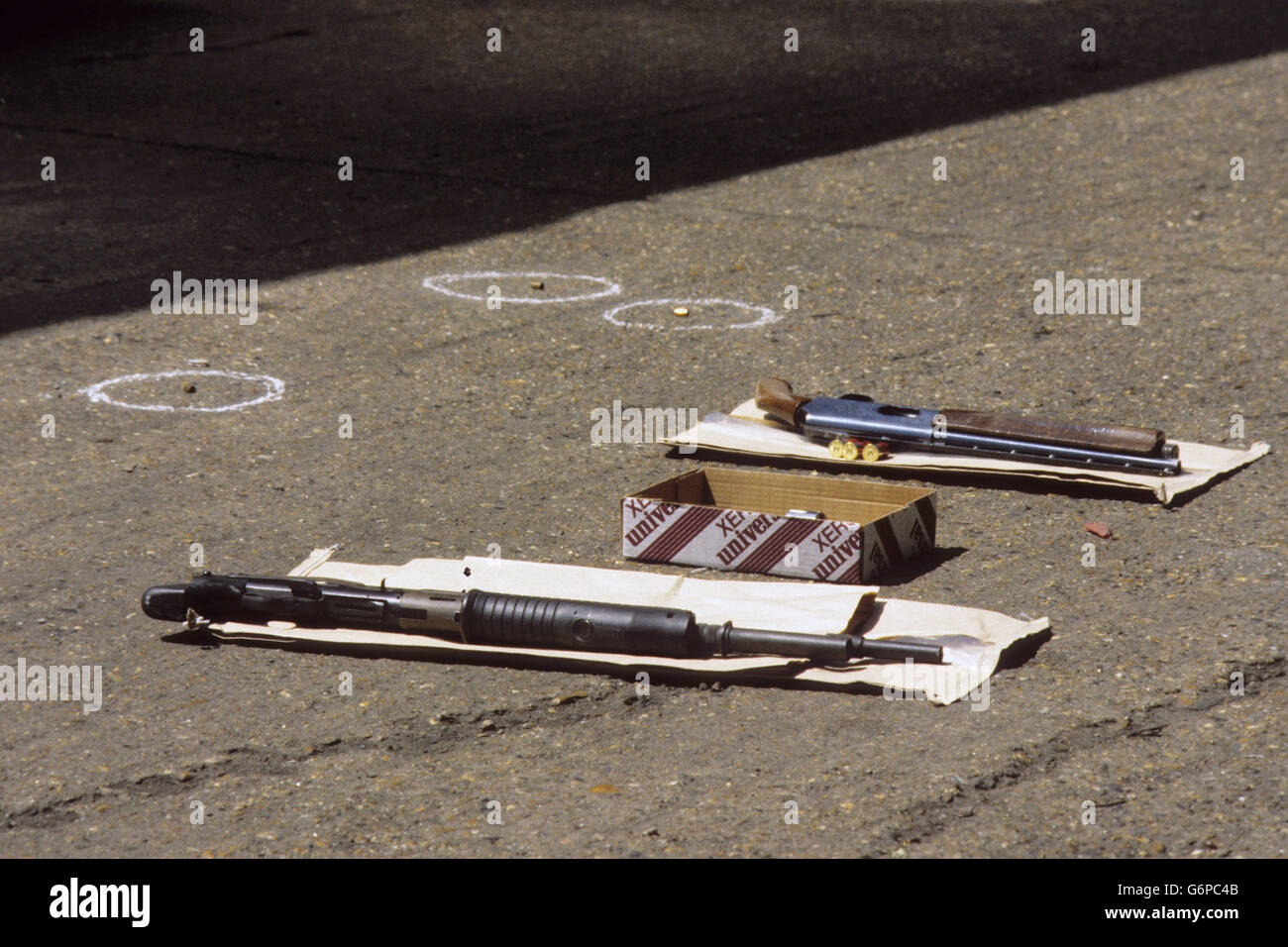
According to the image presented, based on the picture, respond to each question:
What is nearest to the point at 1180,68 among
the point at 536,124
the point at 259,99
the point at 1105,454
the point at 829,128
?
the point at 829,128

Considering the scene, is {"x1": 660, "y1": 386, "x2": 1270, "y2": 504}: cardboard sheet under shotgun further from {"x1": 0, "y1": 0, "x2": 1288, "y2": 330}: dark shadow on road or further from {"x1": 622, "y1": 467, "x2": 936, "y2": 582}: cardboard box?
{"x1": 0, "y1": 0, "x2": 1288, "y2": 330}: dark shadow on road

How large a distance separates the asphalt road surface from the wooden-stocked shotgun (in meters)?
0.16

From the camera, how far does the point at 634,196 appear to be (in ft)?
30.3

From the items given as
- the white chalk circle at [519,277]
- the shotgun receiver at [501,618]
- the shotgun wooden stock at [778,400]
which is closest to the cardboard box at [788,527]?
the shotgun receiver at [501,618]

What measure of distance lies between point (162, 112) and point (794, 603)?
A: 27.8ft

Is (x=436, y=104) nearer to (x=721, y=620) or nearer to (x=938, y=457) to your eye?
(x=938, y=457)

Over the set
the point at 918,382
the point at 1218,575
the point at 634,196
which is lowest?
the point at 1218,575

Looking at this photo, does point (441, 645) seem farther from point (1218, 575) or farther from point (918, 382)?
point (918, 382)

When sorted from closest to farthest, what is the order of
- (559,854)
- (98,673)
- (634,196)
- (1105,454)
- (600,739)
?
(559,854) → (600,739) → (98,673) → (1105,454) → (634,196)

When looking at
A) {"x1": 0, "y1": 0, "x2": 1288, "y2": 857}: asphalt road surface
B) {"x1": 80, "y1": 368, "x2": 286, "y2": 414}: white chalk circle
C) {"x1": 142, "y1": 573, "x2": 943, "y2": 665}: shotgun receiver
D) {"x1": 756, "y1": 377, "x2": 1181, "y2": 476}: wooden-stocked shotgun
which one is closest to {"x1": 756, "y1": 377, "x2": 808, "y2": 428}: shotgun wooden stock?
{"x1": 756, "y1": 377, "x2": 1181, "y2": 476}: wooden-stocked shotgun

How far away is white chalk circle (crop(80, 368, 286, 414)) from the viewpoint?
595 cm

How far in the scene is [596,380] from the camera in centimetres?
624

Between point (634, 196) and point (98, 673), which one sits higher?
point (634, 196)

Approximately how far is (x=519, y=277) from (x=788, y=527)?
11.9 feet
